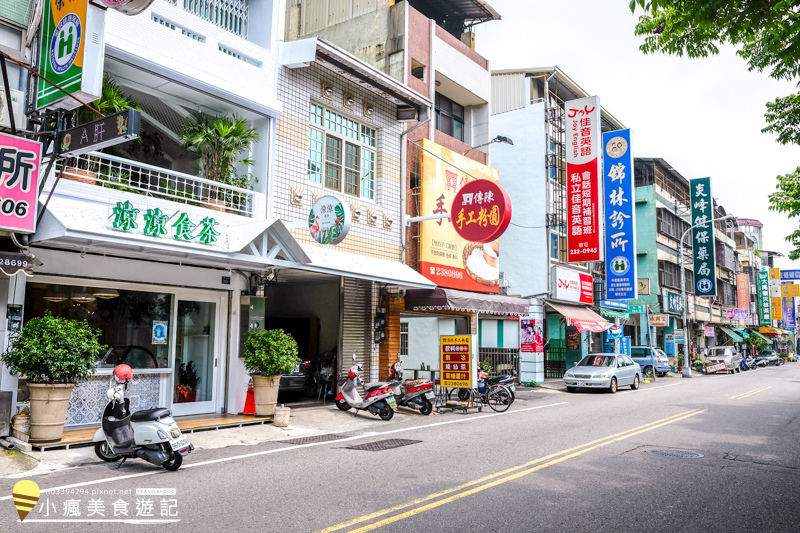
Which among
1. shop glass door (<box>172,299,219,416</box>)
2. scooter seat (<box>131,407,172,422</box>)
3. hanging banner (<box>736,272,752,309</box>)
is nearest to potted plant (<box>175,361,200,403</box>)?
shop glass door (<box>172,299,219,416</box>)

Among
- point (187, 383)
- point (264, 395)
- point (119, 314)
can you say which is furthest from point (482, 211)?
point (119, 314)

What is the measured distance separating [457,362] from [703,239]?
34694 mm

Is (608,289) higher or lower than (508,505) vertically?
higher

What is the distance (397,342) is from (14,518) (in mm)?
12036

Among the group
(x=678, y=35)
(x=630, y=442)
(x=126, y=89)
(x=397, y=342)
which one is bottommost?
(x=630, y=442)

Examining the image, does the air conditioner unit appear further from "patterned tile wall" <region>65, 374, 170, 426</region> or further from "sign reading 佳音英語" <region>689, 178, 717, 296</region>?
"sign reading 佳音英語" <region>689, 178, 717, 296</region>

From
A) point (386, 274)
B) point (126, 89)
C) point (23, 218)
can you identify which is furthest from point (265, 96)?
point (23, 218)

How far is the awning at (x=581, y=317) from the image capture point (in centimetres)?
2622

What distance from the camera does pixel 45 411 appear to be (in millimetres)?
9211

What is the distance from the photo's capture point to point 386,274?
580 inches

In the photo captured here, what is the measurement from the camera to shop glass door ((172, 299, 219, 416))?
41.4ft

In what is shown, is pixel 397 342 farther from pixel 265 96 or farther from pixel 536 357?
pixel 536 357

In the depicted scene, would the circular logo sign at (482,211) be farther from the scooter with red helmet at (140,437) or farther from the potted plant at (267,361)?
the scooter with red helmet at (140,437)

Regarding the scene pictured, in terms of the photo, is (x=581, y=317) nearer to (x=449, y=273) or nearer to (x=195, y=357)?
(x=449, y=273)
